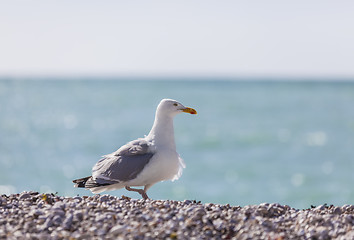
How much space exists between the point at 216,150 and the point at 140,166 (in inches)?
945

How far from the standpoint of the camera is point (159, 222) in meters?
5.24

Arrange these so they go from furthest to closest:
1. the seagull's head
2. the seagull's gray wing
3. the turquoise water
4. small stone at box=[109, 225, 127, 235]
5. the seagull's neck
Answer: the turquoise water
the seagull's head
the seagull's neck
the seagull's gray wing
small stone at box=[109, 225, 127, 235]

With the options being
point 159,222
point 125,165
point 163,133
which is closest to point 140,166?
point 125,165

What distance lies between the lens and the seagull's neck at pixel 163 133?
7.56 meters

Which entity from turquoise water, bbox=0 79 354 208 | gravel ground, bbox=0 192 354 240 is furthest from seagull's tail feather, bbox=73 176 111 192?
turquoise water, bbox=0 79 354 208

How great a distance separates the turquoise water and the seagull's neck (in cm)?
1083

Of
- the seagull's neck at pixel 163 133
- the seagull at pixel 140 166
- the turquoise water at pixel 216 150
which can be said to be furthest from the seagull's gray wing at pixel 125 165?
the turquoise water at pixel 216 150

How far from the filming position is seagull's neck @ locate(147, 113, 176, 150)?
756cm

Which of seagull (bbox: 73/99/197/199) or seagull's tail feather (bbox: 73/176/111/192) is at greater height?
seagull (bbox: 73/99/197/199)

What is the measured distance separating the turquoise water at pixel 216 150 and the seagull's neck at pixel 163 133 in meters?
10.8

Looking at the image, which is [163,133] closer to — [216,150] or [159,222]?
[159,222]

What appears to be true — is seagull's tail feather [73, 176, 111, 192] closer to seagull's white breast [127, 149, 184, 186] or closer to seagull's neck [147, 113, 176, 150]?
seagull's white breast [127, 149, 184, 186]

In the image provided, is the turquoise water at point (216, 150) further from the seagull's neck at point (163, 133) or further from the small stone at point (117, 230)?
the small stone at point (117, 230)

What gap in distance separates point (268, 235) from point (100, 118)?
41096mm
